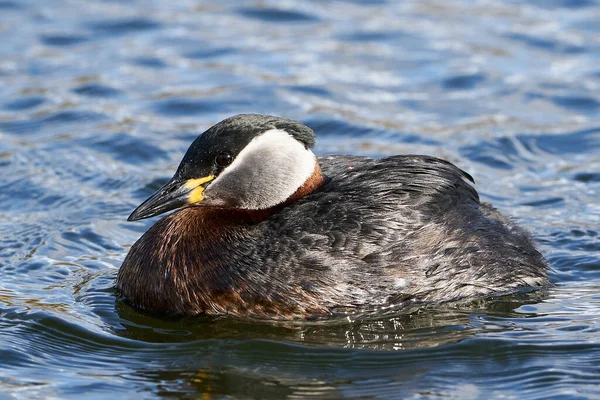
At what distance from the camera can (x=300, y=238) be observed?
824 cm

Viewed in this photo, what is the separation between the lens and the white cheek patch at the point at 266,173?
8539 mm

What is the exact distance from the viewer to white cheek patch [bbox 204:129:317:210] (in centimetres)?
854

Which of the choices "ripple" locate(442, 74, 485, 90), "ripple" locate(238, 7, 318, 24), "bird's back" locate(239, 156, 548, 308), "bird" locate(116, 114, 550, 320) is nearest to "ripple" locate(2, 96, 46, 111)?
"ripple" locate(238, 7, 318, 24)

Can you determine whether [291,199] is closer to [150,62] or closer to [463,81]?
[463,81]

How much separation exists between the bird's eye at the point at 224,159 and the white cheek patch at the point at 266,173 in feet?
0.22

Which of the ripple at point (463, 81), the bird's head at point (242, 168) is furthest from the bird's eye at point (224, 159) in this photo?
the ripple at point (463, 81)

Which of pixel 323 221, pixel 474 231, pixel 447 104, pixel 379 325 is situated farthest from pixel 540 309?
pixel 447 104

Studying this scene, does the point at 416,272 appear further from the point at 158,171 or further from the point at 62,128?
the point at 62,128

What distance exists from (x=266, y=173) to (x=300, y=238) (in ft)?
2.18

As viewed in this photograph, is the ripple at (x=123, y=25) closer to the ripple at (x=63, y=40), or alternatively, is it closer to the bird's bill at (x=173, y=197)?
the ripple at (x=63, y=40)

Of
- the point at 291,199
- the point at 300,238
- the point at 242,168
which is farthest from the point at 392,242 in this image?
the point at 242,168

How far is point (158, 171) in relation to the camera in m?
11.9

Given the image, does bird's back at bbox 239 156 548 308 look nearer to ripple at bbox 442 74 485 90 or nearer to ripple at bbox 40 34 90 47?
ripple at bbox 442 74 485 90

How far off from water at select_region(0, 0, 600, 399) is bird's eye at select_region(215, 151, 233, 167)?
1.22 m
